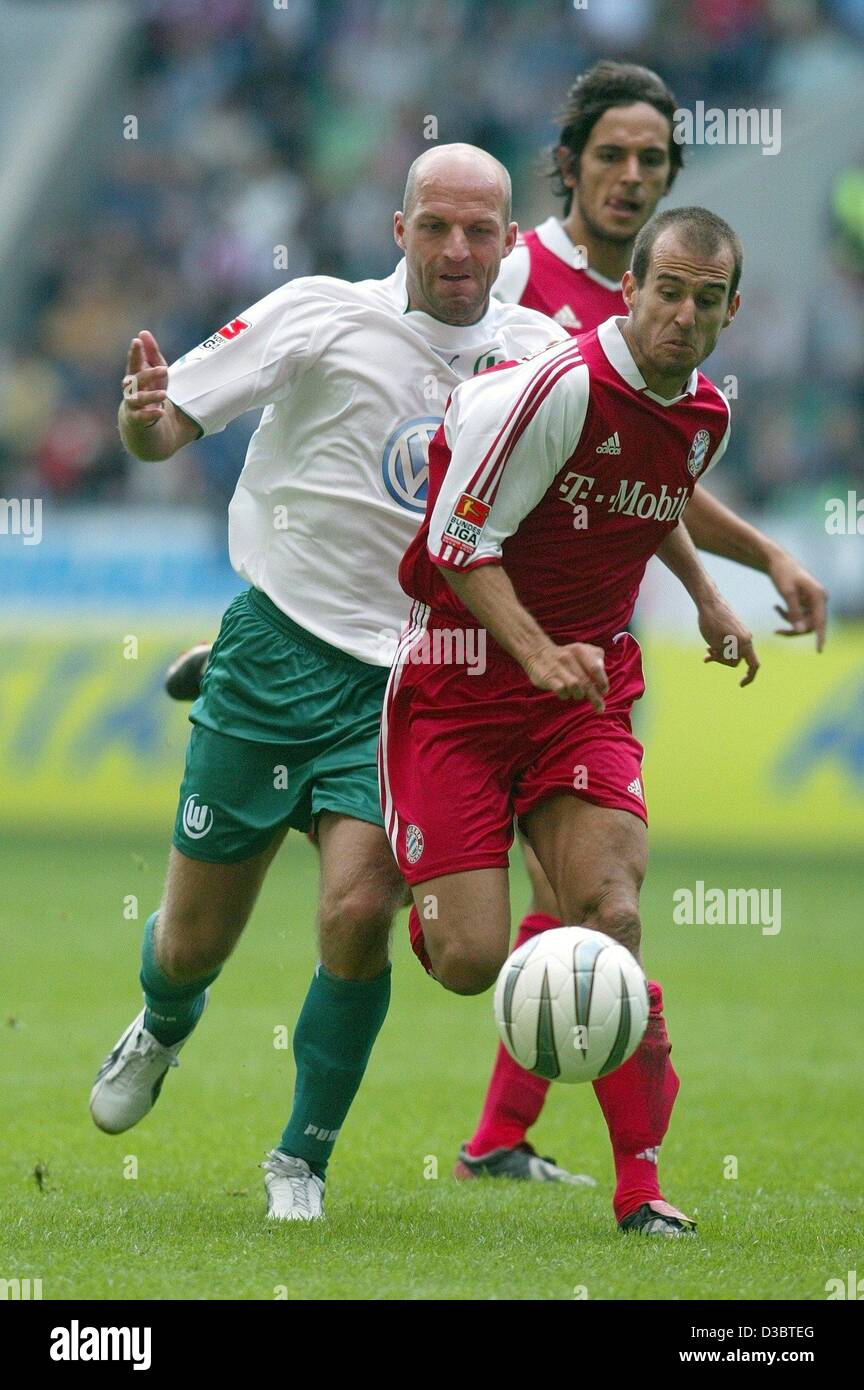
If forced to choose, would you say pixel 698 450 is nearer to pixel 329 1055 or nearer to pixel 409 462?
pixel 409 462

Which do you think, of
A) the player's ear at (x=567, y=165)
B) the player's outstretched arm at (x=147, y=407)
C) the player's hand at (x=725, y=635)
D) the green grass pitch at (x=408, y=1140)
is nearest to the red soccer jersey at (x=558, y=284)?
the player's ear at (x=567, y=165)

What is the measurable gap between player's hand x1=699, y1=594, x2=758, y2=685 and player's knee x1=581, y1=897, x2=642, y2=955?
0.95 metres

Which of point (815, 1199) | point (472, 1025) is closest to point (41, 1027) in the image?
point (472, 1025)

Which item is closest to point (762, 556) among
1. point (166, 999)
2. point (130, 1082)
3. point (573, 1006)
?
point (573, 1006)

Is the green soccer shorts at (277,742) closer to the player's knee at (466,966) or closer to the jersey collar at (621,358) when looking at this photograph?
the player's knee at (466,966)

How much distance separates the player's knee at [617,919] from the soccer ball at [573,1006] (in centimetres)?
15

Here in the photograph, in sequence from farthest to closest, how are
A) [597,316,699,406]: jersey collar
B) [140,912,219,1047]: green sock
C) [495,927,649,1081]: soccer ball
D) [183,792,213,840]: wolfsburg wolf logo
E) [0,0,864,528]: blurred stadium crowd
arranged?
1. [0,0,864,528]: blurred stadium crowd
2. [140,912,219,1047]: green sock
3. [183,792,213,840]: wolfsburg wolf logo
4. [597,316,699,406]: jersey collar
5. [495,927,649,1081]: soccer ball

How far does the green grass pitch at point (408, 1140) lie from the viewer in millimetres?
4465

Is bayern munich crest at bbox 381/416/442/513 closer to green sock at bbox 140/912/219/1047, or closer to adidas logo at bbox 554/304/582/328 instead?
adidas logo at bbox 554/304/582/328

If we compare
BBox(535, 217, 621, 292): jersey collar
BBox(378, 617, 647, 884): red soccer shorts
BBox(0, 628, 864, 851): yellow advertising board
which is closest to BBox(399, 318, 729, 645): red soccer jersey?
BBox(378, 617, 647, 884): red soccer shorts

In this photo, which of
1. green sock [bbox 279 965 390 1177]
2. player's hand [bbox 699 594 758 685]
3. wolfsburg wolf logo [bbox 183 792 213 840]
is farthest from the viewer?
player's hand [bbox 699 594 758 685]

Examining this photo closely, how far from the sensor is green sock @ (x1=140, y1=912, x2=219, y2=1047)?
5.56m

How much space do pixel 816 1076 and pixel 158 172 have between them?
1522cm

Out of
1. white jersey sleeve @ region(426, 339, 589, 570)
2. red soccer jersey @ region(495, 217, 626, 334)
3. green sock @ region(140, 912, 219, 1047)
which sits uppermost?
red soccer jersey @ region(495, 217, 626, 334)
